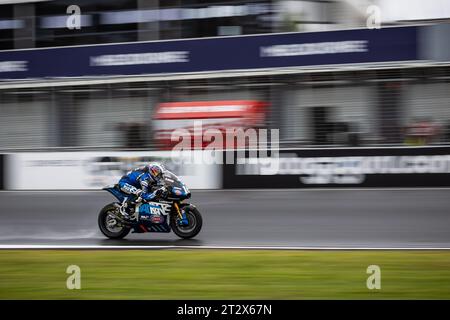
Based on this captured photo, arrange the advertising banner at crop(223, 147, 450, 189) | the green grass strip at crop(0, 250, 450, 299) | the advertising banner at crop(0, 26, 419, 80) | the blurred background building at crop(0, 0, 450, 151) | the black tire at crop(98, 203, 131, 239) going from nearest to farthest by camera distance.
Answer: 1. the green grass strip at crop(0, 250, 450, 299)
2. the black tire at crop(98, 203, 131, 239)
3. the advertising banner at crop(223, 147, 450, 189)
4. the blurred background building at crop(0, 0, 450, 151)
5. the advertising banner at crop(0, 26, 419, 80)

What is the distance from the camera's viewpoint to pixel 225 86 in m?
21.8

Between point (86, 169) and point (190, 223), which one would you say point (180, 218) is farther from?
point (86, 169)

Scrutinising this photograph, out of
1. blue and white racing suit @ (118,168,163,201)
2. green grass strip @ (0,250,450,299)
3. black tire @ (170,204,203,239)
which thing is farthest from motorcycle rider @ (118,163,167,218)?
green grass strip @ (0,250,450,299)

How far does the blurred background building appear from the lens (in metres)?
19.6

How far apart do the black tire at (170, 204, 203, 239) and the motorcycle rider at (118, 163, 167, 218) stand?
0.44m

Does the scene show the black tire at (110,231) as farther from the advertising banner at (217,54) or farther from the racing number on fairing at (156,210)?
the advertising banner at (217,54)

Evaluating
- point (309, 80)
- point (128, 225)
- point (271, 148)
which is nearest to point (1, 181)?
point (271, 148)

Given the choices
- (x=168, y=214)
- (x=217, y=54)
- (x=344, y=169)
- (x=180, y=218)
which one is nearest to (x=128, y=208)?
(x=168, y=214)

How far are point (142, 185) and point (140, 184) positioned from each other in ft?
0.22

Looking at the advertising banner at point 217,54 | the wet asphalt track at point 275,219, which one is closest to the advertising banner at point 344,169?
the wet asphalt track at point 275,219

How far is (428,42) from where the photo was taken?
19625 millimetres

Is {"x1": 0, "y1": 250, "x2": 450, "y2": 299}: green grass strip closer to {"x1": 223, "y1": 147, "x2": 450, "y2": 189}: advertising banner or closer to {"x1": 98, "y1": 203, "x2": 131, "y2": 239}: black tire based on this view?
{"x1": 98, "y1": 203, "x2": 131, "y2": 239}: black tire

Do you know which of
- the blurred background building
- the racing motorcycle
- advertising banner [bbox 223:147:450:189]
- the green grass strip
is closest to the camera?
the green grass strip
